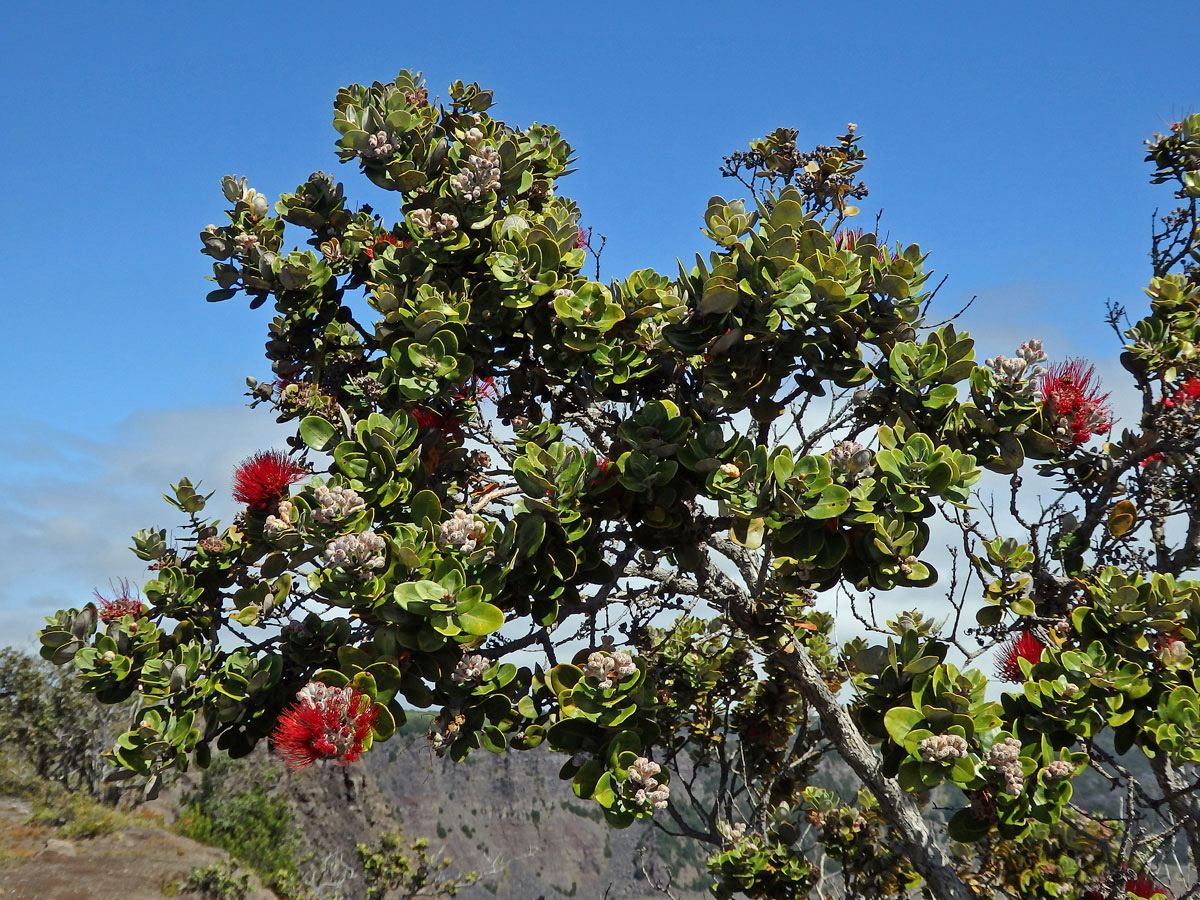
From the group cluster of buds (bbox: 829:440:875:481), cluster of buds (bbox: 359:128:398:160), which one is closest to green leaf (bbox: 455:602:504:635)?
cluster of buds (bbox: 829:440:875:481)

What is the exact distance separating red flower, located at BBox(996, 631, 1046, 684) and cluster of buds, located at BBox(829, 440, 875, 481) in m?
1.10

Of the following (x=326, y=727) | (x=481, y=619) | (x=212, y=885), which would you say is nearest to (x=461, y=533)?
(x=481, y=619)

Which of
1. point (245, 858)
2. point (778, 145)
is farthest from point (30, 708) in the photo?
point (778, 145)

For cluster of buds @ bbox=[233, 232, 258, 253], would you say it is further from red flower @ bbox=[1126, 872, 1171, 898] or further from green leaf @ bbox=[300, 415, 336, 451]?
red flower @ bbox=[1126, 872, 1171, 898]

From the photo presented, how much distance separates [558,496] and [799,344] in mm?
854

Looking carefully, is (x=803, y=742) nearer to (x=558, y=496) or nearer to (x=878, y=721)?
(x=878, y=721)

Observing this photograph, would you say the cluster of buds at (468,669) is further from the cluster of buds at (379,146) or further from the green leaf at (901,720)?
the cluster of buds at (379,146)

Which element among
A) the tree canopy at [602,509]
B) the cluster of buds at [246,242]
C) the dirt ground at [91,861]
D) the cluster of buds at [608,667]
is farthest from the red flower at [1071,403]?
the dirt ground at [91,861]

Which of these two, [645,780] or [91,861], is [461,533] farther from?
[91,861]

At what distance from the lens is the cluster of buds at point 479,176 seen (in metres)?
2.86

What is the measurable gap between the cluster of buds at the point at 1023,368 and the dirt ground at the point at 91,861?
11589 mm

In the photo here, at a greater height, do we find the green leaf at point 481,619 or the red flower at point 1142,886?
the green leaf at point 481,619

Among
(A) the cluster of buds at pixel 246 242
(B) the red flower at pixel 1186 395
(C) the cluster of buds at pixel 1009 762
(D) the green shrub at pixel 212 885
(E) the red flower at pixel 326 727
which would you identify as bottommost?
(D) the green shrub at pixel 212 885

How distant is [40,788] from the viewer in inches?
603
